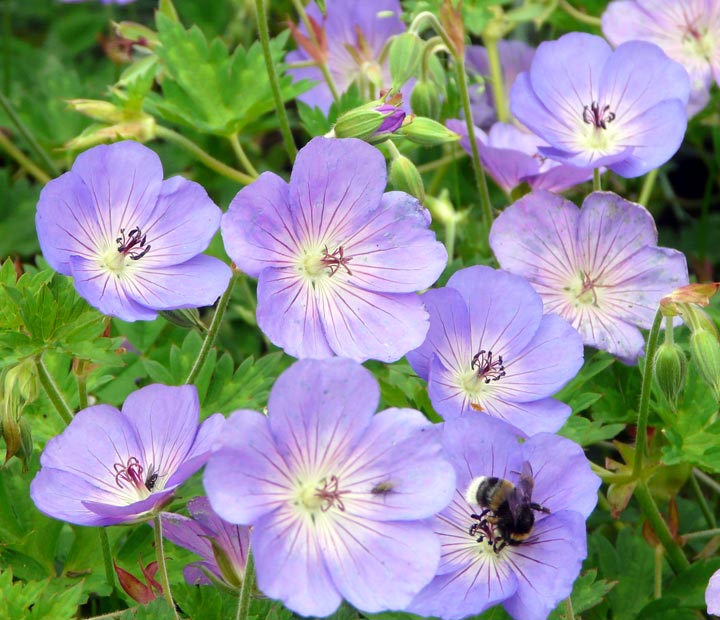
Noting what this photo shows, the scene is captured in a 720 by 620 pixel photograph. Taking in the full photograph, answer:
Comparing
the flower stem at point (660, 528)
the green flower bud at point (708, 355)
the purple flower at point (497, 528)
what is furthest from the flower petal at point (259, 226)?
the flower stem at point (660, 528)

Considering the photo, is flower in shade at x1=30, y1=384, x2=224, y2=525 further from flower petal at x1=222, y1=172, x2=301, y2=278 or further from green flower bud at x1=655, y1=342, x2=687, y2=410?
green flower bud at x1=655, y1=342, x2=687, y2=410

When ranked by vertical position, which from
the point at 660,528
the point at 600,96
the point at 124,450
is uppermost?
the point at 600,96

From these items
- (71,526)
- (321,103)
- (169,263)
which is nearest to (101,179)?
(169,263)

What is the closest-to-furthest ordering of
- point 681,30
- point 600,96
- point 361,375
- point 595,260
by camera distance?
point 361,375
point 595,260
point 600,96
point 681,30

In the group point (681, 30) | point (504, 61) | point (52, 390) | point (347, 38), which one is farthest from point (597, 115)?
point (52, 390)

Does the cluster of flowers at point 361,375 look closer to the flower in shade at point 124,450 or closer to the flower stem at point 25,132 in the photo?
the flower in shade at point 124,450

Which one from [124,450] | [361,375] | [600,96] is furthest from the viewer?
[600,96]

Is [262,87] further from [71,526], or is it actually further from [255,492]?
[255,492]

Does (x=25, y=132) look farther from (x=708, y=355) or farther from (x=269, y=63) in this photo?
(x=708, y=355)
